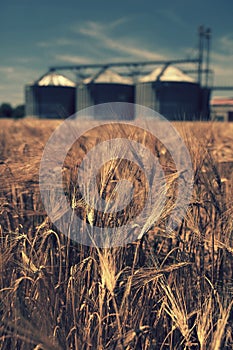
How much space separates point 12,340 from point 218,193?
1071 millimetres

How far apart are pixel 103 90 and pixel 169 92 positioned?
4515 millimetres

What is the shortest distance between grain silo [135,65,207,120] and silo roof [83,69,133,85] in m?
1.15

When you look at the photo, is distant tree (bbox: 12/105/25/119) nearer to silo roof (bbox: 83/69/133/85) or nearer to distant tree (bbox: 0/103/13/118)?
distant tree (bbox: 0/103/13/118)

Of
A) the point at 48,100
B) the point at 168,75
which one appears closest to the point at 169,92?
the point at 168,75

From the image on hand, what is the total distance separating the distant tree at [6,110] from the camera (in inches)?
1358

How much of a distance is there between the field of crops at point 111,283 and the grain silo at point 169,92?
2356 centimetres

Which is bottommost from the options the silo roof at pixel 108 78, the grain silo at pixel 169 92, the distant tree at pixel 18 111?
the distant tree at pixel 18 111

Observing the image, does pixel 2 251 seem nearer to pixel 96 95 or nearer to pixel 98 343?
pixel 98 343

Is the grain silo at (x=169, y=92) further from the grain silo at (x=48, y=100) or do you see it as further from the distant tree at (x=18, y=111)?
the distant tree at (x=18, y=111)

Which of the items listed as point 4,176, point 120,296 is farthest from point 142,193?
point 4,176

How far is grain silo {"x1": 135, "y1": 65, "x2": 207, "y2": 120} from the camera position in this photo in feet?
83.4

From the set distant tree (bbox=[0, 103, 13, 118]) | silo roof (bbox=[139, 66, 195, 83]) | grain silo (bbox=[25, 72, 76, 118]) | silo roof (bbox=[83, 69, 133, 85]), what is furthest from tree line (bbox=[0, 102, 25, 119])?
silo roof (bbox=[139, 66, 195, 83])

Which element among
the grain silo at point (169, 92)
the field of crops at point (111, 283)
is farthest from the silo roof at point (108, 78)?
the field of crops at point (111, 283)

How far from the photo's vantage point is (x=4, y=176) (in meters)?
1.66
